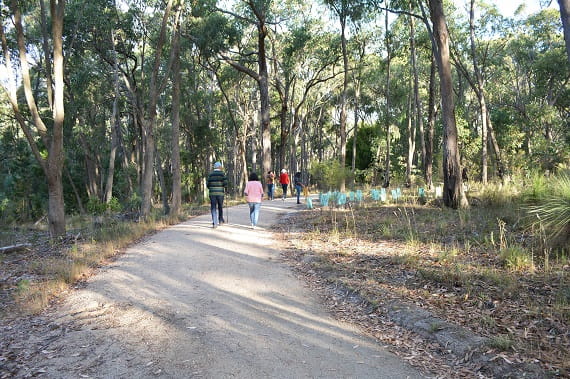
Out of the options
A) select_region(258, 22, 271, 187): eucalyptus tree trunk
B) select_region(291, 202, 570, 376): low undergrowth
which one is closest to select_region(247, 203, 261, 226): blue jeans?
select_region(291, 202, 570, 376): low undergrowth

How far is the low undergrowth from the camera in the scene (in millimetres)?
4637

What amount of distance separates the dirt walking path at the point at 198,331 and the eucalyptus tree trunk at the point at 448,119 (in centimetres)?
687

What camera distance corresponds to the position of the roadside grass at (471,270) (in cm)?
468

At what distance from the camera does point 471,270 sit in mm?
6652

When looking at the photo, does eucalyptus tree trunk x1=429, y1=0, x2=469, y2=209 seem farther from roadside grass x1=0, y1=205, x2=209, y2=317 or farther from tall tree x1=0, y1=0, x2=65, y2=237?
tall tree x1=0, y1=0, x2=65, y2=237

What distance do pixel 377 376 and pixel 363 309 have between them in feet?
6.22

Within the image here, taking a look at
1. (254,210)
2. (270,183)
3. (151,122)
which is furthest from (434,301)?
(270,183)

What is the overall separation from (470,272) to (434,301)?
118 cm

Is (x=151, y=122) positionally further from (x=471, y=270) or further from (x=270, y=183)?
(x=471, y=270)

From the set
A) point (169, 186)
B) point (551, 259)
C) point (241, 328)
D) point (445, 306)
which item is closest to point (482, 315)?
point (445, 306)

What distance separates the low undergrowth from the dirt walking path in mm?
1122

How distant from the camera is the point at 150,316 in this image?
19.0 feet

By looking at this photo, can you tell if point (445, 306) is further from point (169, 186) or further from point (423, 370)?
point (169, 186)

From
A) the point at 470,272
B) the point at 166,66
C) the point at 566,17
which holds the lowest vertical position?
the point at 470,272
